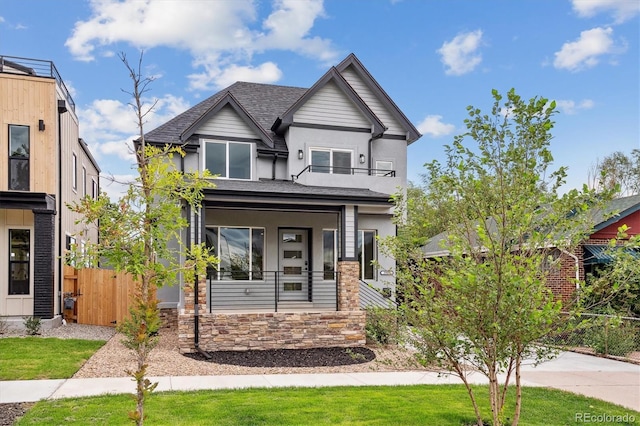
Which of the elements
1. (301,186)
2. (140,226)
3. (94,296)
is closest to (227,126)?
(301,186)

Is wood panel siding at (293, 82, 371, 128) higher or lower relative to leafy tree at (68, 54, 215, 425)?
higher

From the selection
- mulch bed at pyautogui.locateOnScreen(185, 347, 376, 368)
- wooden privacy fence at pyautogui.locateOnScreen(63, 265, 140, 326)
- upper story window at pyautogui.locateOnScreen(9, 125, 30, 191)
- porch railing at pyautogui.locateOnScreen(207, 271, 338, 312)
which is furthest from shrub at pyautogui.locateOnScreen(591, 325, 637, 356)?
upper story window at pyautogui.locateOnScreen(9, 125, 30, 191)

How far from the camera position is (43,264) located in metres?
14.8

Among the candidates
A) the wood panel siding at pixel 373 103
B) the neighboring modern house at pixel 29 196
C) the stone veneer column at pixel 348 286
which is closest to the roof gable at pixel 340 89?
the wood panel siding at pixel 373 103

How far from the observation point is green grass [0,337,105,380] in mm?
9265

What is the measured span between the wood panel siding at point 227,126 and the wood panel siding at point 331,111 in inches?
66.0

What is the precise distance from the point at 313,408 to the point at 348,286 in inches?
254

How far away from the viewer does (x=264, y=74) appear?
2248 centimetres

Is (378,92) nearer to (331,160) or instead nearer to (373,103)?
(373,103)

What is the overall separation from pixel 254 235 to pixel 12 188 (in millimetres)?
A: 7236

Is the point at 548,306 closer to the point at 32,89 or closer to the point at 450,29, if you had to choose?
the point at 450,29

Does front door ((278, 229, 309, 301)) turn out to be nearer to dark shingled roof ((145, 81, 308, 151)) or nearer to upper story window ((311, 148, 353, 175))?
upper story window ((311, 148, 353, 175))

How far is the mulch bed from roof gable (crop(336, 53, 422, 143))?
8901 mm

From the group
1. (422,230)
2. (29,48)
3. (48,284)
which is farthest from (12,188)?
(422,230)
